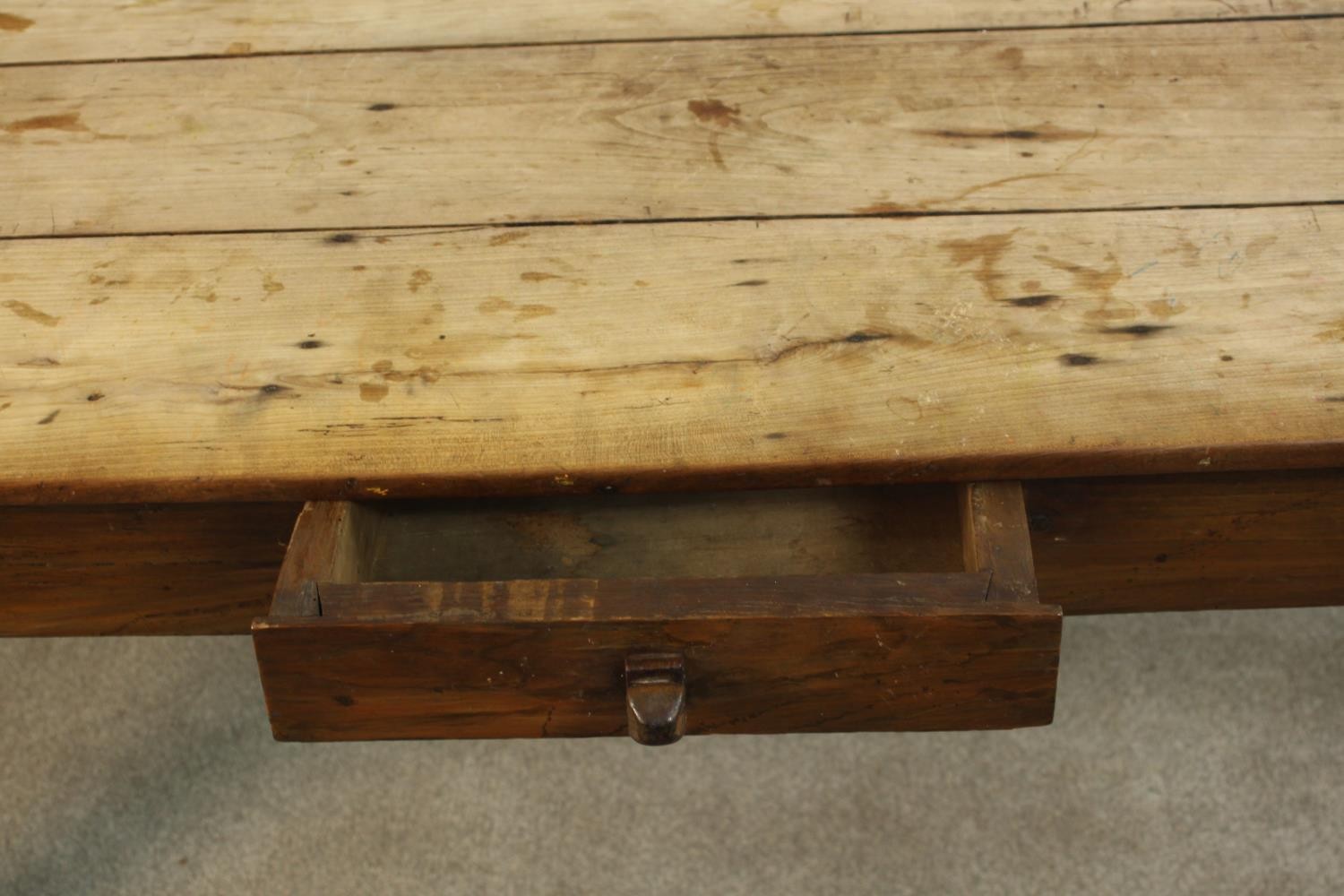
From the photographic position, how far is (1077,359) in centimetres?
74

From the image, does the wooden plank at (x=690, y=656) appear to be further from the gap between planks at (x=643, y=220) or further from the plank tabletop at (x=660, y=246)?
the gap between planks at (x=643, y=220)

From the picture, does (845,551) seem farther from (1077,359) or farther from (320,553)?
(320,553)

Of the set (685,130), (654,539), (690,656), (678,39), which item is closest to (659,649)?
(690,656)

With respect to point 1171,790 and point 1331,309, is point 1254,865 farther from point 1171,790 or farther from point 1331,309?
point 1331,309

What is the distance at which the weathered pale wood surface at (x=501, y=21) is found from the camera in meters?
0.98

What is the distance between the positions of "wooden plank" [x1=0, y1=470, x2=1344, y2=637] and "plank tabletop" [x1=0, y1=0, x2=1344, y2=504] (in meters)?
0.04

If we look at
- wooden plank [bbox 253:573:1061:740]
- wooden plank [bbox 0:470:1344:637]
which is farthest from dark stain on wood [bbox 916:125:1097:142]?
wooden plank [bbox 253:573:1061:740]

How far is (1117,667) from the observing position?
1.25 metres

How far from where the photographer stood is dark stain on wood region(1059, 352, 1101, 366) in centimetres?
74

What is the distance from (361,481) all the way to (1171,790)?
77 cm

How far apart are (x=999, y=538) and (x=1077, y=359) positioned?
0.43 ft

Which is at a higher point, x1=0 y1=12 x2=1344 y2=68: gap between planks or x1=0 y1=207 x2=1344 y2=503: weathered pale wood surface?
x1=0 y1=12 x2=1344 y2=68: gap between planks

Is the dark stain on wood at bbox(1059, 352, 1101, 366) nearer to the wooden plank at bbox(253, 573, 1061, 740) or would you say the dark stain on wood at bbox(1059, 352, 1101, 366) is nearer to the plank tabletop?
the plank tabletop

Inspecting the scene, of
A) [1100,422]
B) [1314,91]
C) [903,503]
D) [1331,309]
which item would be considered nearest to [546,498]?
[903,503]
